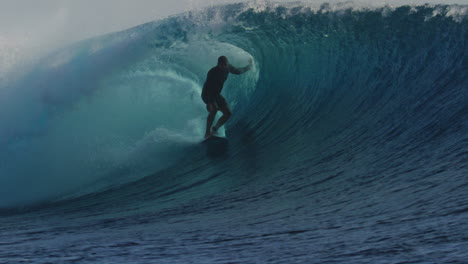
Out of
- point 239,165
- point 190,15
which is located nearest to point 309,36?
point 190,15

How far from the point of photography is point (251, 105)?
37.1ft

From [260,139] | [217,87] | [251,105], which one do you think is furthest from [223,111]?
[251,105]

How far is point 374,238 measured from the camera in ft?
9.99

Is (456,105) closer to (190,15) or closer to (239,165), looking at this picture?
(239,165)

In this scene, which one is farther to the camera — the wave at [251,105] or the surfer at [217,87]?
the surfer at [217,87]

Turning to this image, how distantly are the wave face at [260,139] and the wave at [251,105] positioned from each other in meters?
0.03

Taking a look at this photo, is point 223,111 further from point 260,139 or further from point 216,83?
point 260,139

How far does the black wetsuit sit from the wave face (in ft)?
2.39

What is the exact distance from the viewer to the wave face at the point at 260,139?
144 inches

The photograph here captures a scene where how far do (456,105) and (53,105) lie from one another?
717 cm

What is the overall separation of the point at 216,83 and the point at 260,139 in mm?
1107

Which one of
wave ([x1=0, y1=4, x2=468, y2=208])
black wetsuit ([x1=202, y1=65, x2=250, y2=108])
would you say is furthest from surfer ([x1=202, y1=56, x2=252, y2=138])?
wave ([x1=0, y1=4, x2=468, y2=208])

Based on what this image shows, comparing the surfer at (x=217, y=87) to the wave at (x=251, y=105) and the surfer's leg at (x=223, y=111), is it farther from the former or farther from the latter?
the wave at (x=251, y=105)

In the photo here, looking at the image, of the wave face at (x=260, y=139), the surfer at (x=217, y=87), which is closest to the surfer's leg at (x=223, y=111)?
the surfer at (x=217, y=87)
